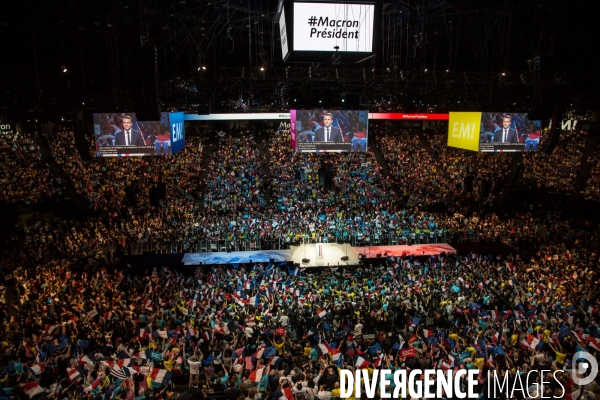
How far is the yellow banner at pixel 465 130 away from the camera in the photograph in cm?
1864

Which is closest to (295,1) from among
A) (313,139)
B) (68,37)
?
(313,139)

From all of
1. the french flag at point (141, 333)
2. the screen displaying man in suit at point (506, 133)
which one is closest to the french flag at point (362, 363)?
the french flag at point (141, 333)

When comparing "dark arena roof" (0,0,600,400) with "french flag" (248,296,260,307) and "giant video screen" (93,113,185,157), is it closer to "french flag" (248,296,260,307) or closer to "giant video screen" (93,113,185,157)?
"giant video screen" (93,113,185,157)

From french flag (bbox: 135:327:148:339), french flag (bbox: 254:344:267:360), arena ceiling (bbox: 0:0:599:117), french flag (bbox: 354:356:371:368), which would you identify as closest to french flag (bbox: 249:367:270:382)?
french flag (bbox: 254:344:267:360)

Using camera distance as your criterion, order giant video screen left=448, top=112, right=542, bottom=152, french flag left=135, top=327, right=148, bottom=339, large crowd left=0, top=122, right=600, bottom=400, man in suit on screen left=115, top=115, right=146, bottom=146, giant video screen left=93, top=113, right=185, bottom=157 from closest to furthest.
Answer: large crowd left=0, top=122, right=600, bottom=400 → french flag left=135, top=327, right=148, bottom=339 → giant video screen left=93, top=113, right=185, bottom=157 → man in suit on screen left=115, top=115, right=146, bottom=146 → giant video screen left=448, top=112, right=542, bottom=152

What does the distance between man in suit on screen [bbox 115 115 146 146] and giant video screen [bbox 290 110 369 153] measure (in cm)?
614

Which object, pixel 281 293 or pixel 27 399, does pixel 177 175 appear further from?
pixel 27 399

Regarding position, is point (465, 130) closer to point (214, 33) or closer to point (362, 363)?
point (214, 33)

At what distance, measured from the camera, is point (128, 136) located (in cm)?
1712

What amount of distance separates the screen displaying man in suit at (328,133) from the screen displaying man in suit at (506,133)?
21.6ft

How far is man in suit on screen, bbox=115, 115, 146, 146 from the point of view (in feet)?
55.7

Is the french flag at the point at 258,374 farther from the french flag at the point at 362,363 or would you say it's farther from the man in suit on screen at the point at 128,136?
the man in suit on screen at the point at 128,136

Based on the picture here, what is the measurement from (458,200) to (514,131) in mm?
7179

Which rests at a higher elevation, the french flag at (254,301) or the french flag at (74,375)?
the french flag at (74,375)
